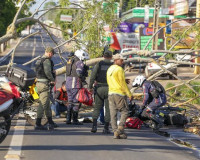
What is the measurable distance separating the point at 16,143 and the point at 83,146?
122cm

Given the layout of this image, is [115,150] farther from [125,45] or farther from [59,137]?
[125,45]

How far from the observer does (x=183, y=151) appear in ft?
32.4

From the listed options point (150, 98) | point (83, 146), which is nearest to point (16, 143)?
point (83, 146)

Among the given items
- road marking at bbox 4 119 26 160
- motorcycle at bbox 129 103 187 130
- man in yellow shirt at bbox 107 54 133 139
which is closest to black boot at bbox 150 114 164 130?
motorcycle at bbox 129 103 187 130

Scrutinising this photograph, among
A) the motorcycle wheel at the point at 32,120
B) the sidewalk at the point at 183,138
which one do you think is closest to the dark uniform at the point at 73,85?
the motorcycle wheel at the point at 32,120

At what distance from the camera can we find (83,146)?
9.90 metres

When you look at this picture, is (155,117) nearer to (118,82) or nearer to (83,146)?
(118,82)

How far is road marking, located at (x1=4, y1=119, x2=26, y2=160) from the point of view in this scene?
28.4 feet

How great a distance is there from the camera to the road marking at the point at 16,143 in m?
8.65

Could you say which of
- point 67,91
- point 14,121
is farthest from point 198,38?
point 14,121

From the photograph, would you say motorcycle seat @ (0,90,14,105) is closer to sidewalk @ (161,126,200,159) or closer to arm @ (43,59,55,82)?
arm @ (43,59,55,82)

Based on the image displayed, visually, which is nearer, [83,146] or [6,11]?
[83,146]

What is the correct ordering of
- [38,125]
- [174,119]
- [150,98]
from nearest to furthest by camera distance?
[38,125], [150,98], [174,119]

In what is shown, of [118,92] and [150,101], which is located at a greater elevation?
[118,92]
